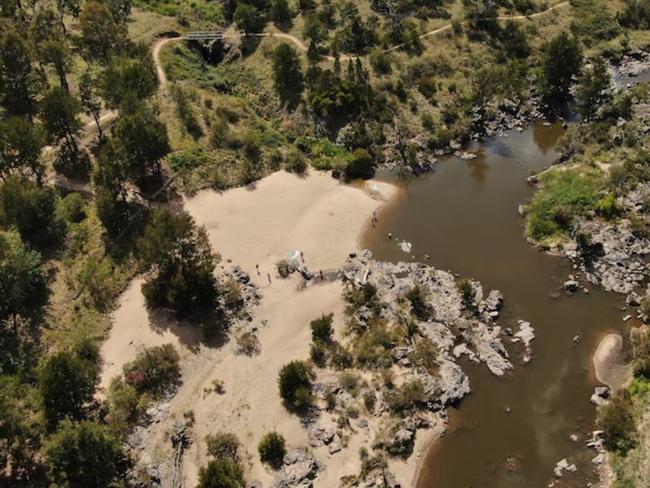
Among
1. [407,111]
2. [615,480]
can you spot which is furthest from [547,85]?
[615,480]

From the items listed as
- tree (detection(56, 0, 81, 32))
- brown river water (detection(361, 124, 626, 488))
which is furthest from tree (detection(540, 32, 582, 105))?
tree (detection(56, 0, 81, 32))

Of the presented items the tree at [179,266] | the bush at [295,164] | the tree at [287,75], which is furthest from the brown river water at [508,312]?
the tree at [287,75]

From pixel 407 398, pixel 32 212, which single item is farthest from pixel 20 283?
pixel 407 398

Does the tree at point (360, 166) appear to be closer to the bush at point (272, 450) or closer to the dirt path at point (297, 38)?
the dirt path at point (297, 38)

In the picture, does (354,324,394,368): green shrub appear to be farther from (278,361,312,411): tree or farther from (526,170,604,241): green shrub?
(526,170,604,241): green shrub

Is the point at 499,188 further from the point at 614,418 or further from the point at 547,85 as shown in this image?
the point at 614,418

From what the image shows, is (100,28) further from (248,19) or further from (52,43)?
(248,19)

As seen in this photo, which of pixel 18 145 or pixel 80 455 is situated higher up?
pixel 18 145
